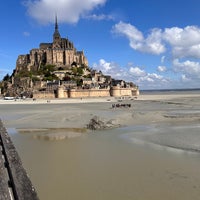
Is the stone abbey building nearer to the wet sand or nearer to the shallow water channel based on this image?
→ the wet sand

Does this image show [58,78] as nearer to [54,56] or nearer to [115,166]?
[54,56]

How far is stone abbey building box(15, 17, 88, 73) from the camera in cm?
11912

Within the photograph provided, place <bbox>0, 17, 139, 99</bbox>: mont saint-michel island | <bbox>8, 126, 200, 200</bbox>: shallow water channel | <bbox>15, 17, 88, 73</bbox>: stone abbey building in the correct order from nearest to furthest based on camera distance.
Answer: <bbox>8, 126, 200, 200</bbox>: shallow water channel < <bbox>0, 17, 139, 99</bbox>: mont saint-michel island < <bbox>15, 17, 88, 73</bbox>: stone abbey building

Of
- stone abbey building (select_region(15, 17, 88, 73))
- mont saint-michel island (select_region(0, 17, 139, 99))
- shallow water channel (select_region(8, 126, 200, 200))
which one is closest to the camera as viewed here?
shallow water channel (select_region(8, 126, 200, 200))

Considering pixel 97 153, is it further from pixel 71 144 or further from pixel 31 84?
pixel 31 84

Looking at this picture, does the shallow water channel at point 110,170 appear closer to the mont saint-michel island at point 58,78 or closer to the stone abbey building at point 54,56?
the mont saint-michel island at point 58,78

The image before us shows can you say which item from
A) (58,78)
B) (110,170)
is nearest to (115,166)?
(110,170)

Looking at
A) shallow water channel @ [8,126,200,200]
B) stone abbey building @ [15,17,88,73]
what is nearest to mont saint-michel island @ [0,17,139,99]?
stone abbey building @ [15,17,88,73]

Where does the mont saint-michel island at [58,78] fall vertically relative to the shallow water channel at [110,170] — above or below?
above

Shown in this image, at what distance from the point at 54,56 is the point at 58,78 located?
15.4 metres

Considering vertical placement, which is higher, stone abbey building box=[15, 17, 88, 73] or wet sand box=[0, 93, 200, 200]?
stone abbey building box=[15, 17, 88, 73]

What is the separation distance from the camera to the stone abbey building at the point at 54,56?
4690 inches

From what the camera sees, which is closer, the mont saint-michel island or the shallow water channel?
the shallow water channel

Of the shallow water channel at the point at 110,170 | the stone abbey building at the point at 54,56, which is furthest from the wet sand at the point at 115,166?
the stone abbey building at the point at 54,56
